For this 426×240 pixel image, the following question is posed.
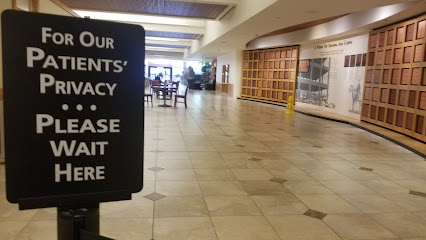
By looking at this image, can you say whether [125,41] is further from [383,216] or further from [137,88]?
[383,216]

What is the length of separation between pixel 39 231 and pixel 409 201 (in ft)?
11.6

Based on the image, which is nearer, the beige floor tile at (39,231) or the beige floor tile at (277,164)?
the beige floor tile at (39,231)

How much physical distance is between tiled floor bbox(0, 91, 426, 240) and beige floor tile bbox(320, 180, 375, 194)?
0.04ft

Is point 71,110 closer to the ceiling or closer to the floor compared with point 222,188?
closer to the ceiling

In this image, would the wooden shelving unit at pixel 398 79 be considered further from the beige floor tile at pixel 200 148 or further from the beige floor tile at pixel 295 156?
the beige floor tile at pixel 200 148

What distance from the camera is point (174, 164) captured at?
4.43 meters

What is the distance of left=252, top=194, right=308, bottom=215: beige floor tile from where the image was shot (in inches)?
119

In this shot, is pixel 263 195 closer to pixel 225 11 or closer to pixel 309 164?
pixel 309 164

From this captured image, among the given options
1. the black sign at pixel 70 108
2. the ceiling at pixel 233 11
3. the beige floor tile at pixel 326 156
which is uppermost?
the ceiling at pixel 233 11

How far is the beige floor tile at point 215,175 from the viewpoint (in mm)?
3877

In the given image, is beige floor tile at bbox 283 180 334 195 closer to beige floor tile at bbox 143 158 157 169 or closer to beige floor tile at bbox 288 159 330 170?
beige floor tile at bbox 288 159 330 170

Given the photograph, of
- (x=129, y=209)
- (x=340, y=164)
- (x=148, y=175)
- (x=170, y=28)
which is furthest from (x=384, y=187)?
(x=170, y=28)

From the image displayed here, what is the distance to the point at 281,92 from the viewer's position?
1429 centimetres

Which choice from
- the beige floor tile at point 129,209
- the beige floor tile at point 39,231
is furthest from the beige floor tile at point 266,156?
the beige floor tile at point 39,231
